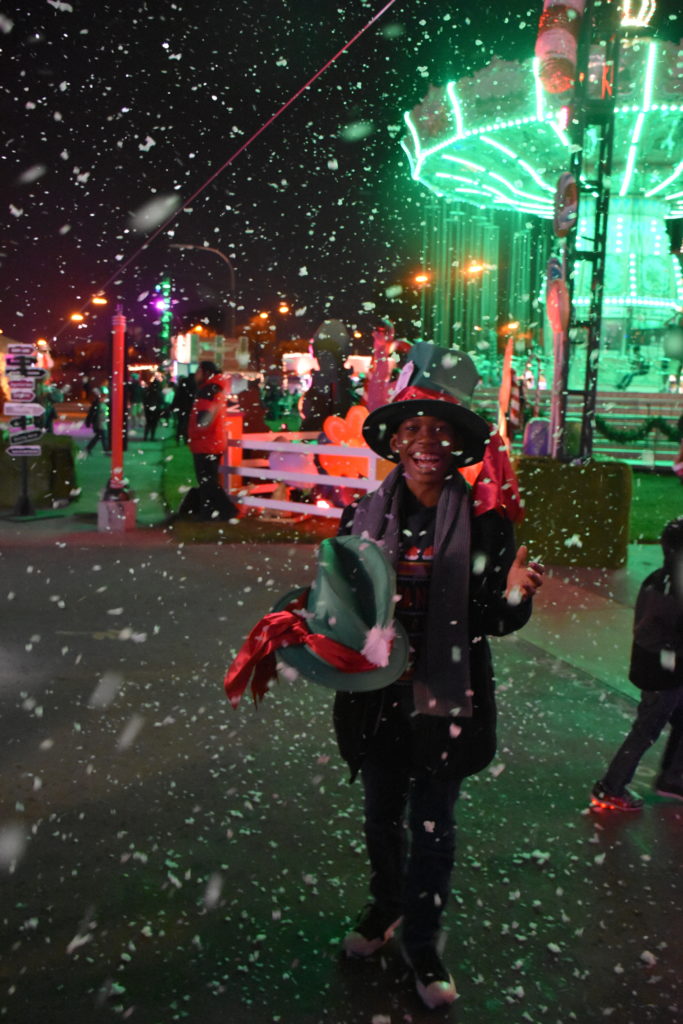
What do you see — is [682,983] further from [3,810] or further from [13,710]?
[13,710]

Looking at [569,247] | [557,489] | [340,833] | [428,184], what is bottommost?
[340,833]

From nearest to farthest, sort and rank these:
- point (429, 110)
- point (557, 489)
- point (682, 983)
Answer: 1. point (682, 983)
2. point (557, 489)
3. point (429, 110)

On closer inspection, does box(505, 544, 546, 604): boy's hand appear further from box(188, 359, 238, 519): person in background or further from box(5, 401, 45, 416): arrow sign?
box(5, 401, 45, 416): arrow sign

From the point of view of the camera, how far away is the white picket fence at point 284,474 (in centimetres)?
1112

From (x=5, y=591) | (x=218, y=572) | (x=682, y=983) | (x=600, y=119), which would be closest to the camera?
(x=682, y=983)

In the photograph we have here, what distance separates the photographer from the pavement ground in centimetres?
275

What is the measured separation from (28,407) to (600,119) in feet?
26.8

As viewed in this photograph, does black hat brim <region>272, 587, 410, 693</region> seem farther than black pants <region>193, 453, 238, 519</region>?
No

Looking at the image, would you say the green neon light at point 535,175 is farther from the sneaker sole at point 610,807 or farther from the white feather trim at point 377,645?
the white feather trim at point 377,645

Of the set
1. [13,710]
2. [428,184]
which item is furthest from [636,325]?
[13,710]

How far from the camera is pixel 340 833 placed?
3.77 m

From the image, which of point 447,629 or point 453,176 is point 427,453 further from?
point 453,176

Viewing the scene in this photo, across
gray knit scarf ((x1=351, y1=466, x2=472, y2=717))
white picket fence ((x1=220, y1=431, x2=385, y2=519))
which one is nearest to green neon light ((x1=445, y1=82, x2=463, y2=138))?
white picket fence ((x1=220, y1=431, x2=385, y2=519))

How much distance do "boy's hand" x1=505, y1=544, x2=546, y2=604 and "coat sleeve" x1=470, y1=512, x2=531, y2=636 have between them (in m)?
0.08
